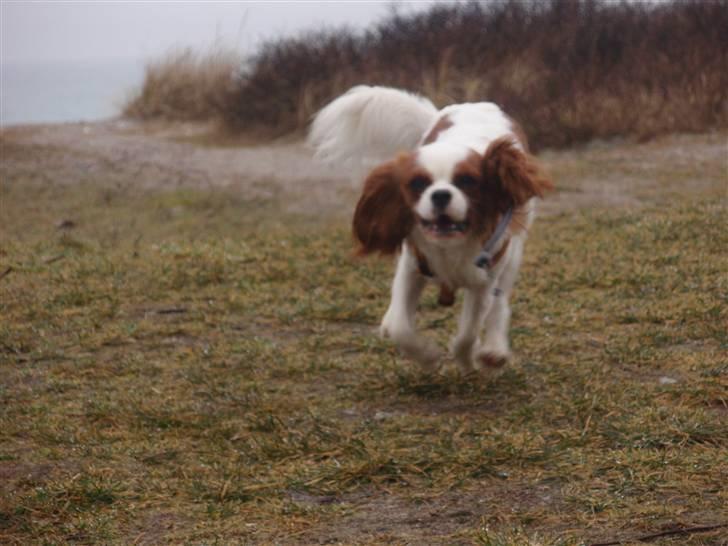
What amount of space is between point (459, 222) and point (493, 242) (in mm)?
208

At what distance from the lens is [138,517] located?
3455mm

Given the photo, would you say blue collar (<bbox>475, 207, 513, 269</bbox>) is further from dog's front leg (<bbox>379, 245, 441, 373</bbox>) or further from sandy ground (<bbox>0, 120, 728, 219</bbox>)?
sandy ground (<bbox>0, 120, 728, 219</bbox>)

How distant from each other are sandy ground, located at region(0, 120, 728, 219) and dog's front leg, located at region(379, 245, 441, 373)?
12.4 feet

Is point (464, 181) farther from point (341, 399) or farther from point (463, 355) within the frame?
point (341, 399)

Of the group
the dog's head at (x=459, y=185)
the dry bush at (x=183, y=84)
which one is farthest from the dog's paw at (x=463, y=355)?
the dry bush at (x=183, y=84)

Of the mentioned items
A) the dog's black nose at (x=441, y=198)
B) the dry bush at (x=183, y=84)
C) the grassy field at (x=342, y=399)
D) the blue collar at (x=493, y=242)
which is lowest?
the grassy field at (x=342, y=399)

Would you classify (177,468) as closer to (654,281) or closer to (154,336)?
(154,336)

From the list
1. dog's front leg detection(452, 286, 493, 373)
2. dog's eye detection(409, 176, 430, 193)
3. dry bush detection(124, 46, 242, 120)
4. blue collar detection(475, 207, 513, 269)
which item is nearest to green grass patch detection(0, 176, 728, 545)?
dog's front leg detection(452, 286, 493, 373)

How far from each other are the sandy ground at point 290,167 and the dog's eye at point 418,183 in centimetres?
417

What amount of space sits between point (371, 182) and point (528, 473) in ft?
4.50

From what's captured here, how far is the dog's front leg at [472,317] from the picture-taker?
474 cm

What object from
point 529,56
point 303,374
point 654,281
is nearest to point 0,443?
point 303,374

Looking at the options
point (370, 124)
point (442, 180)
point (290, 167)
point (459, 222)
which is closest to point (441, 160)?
point (442, 180)

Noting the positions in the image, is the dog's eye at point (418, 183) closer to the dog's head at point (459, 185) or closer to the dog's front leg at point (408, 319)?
the dog's head at point (459, 185)
